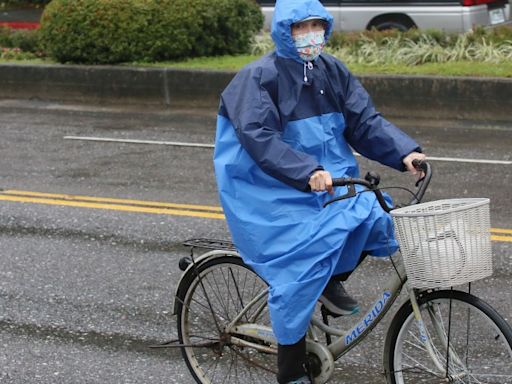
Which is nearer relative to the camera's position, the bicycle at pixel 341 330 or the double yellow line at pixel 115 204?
the bicycle at pixel 341 330

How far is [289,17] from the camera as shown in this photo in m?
4.06

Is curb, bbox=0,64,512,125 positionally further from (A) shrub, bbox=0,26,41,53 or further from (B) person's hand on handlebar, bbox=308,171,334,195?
(B) person's hand on handlebar, bbox=308,171,334,195

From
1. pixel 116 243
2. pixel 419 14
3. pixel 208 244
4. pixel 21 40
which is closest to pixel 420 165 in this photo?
pixel 208 244

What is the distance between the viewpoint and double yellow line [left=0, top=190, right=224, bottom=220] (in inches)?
328

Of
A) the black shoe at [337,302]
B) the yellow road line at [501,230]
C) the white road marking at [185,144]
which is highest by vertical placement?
the black shoe at [337,302]

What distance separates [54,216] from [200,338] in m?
3.78

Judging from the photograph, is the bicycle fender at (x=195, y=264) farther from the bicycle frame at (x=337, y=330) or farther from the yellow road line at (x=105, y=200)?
the yellow road line at (x=105, y=200)

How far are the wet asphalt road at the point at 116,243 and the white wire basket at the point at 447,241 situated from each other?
1512mm

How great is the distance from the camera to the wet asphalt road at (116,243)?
5.47 meters

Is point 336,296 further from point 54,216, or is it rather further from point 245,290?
point 54,216

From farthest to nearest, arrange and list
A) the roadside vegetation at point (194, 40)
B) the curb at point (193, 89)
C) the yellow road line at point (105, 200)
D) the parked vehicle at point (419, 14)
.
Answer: the parked vehicle at point (419, 14), the roadside vegetation at point (194, 40), the curb at point (193, 89), the yellow road line at point (105, 200)

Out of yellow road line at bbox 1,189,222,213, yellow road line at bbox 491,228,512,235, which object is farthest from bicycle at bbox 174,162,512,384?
yellow road line at bbox 1,189,222,213

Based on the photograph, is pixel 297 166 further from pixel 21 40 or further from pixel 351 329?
pixel 21 40

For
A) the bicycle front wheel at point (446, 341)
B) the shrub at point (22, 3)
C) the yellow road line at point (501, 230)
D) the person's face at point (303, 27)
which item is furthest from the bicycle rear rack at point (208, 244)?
the shrub at point (22, 3)
